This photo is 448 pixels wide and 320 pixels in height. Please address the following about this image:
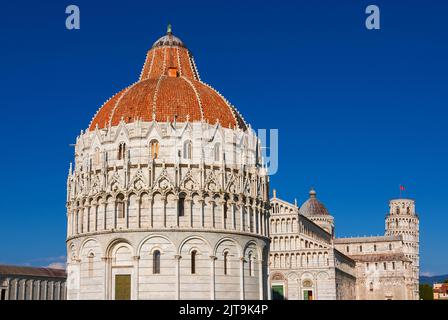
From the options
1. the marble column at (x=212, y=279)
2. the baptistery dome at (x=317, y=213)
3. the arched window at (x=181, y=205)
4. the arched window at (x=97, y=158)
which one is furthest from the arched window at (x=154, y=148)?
the baptistery dome at (x=317, y=213)

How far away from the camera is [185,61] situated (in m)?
68.7

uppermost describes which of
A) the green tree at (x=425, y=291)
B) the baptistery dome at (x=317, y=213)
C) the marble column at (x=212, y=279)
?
the baptistery dome at (x=317, y=213)

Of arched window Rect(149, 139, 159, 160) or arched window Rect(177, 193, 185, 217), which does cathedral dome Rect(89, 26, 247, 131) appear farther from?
arched window Rect(177, 193, 185, 217)

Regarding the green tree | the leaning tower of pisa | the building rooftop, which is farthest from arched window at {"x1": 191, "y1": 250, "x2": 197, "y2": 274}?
the leaning tower of pisa

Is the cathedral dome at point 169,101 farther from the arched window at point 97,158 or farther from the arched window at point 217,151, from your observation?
the arched window at point 217,151

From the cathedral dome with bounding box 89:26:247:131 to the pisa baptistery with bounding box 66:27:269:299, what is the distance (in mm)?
139

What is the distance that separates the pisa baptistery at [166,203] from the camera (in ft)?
180

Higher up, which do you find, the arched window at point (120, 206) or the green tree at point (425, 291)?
the arched window at point (120, 206)

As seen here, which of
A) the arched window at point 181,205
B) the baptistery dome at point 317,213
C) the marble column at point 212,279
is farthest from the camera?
the baptistery dome at point 317,213

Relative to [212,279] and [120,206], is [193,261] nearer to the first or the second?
[212,279]

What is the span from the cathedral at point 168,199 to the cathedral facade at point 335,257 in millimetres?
41010

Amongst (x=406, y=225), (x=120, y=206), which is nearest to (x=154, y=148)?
(x=120, y=206)

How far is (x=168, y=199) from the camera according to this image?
183 feet
